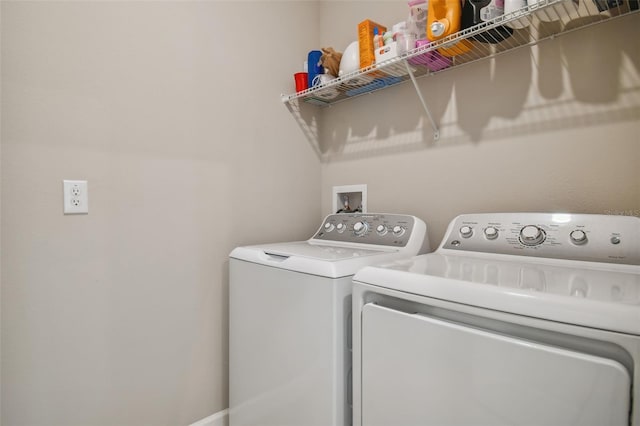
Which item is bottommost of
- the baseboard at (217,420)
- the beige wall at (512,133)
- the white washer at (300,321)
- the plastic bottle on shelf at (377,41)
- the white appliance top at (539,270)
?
the baseboard at (217,420)

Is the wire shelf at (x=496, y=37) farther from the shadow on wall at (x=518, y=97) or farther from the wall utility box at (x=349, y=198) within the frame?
the wall utility box at (x=349, y=198)

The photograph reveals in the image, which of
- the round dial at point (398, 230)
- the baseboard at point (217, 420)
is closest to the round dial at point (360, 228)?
the round dial at point (398, 230)

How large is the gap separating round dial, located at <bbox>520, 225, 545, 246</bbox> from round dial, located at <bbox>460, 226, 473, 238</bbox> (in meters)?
0.17

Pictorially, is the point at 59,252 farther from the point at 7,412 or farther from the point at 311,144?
the point at 311,144

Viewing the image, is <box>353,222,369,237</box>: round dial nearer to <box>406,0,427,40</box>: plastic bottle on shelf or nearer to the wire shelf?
the wire shelf

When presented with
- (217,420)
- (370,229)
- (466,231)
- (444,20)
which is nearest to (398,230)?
(370,229)

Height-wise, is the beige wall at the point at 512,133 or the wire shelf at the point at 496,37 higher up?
the wire shelf at the point at 496,37

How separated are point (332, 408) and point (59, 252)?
3.37ft

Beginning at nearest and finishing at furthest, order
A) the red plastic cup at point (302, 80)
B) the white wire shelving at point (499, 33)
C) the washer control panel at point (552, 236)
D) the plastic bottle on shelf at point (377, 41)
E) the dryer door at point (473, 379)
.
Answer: the dryer door at point (473, 379)
the washer control panel at point (552, 236)
the white wire shelving at point (499, 33)
the plastic bottle on shelf at point (377, 41)
the red plastic cup at point (302, 80)

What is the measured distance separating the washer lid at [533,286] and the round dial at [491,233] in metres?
0.11

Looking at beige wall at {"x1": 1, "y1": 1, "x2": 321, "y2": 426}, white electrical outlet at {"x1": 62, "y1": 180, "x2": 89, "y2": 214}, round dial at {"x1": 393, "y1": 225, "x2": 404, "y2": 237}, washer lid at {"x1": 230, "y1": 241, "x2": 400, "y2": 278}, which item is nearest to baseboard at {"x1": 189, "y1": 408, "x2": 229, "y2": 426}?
beige wall at {"x1": 1, "y1": 1, "x2": 321, "y2": 426}

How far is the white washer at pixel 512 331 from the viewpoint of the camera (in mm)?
613

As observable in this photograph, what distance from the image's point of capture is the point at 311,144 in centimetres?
200

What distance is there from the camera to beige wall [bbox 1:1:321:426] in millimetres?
1125
